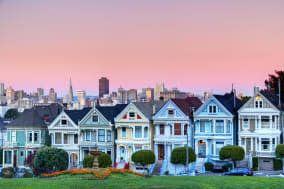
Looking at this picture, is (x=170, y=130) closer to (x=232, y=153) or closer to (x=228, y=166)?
(x=228, y=166)

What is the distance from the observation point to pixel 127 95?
348 feet

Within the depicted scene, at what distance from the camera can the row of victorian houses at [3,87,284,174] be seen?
199ft

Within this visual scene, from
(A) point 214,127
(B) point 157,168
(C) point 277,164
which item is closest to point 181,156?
(B) point 157,168

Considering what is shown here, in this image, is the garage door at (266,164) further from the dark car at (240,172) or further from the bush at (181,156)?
the bush at (181,156)

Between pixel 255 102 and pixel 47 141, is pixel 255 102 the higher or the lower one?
the higher one

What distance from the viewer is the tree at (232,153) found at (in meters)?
58.5

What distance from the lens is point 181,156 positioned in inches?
2378

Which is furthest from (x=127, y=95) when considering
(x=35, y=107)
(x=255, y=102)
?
(x=255, y=102)

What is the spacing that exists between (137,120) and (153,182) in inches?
837

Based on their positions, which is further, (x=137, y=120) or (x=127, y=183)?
(x=137, y=120)

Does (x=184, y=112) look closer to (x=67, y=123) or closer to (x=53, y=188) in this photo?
(x=67, y=123)

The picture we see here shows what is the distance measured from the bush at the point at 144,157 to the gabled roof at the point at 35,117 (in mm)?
15965

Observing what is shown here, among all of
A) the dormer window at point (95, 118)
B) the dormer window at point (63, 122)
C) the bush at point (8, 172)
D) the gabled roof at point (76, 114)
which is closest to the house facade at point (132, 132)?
the dormer window at point (95, 118)

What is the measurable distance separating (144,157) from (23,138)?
19146mm
